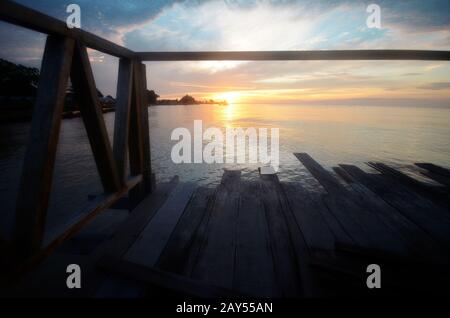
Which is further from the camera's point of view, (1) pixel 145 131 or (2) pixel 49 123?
(1) pixel 145 131

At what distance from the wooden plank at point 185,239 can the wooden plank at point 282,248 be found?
94 centimetres

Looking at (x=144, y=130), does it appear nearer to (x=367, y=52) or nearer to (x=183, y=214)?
(x=183, y=214)

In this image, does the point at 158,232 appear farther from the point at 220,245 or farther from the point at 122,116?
the point at 122,116

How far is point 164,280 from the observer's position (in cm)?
217

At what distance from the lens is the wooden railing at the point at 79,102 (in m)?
1.82

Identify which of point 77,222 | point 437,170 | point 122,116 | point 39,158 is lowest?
point 77,222

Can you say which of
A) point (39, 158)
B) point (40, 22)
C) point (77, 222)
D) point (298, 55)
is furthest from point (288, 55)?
point (77, 222)

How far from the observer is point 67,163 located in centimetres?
1305

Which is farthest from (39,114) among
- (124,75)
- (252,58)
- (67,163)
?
(67,163)

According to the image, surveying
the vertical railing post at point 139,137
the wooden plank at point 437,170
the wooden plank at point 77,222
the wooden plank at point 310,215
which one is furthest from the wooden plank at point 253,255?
the wooden plank at point 437,170

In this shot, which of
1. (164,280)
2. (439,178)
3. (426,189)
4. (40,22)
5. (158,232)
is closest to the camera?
(40,22)

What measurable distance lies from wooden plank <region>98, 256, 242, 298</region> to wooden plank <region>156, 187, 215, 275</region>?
0.22 metres

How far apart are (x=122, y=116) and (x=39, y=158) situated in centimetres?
156

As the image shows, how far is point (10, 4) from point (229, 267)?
2741 mm
